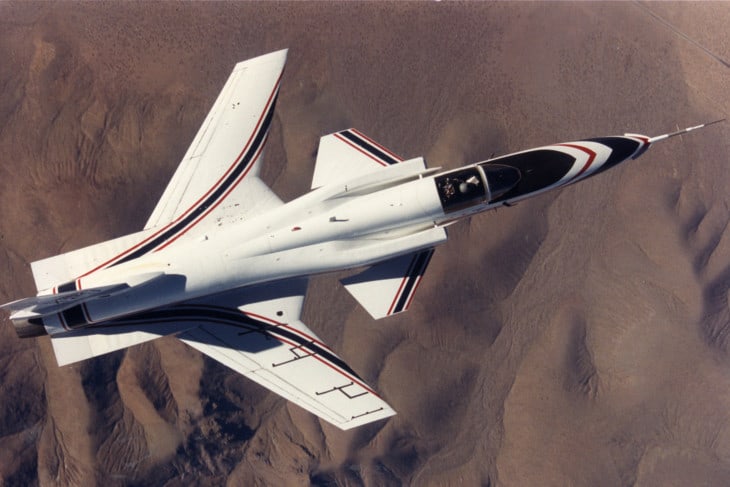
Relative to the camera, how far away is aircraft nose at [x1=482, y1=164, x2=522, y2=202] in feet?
→ 28.2

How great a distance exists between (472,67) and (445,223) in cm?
585

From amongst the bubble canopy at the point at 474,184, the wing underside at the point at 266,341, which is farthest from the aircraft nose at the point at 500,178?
the wing underside at the point at 266,341

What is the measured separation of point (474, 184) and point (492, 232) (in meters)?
3.92

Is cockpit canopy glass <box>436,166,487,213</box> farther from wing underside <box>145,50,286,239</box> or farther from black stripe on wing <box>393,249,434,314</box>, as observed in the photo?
wing underside <box>145,50,286,239</box>

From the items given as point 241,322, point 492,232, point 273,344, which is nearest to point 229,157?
point 241,322

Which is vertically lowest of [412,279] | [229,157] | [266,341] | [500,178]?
[266,341]

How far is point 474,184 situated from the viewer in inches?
337

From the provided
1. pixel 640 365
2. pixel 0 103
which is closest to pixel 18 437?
pixel 0 103

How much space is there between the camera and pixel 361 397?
9250 millimetres

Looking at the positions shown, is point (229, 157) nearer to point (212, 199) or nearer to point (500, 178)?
point (212, 199)

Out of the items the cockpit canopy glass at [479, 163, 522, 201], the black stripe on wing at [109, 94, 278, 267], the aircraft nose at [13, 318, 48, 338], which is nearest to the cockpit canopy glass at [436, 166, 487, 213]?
the cockpit canopy glass at [479, 163, 522, 201]

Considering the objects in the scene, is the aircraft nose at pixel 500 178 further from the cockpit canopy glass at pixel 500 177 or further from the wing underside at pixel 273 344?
the wing underside at pixel 273 344

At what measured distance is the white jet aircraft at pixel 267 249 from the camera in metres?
8.71

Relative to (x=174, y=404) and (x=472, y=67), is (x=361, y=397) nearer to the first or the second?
(x=174, y=404)
